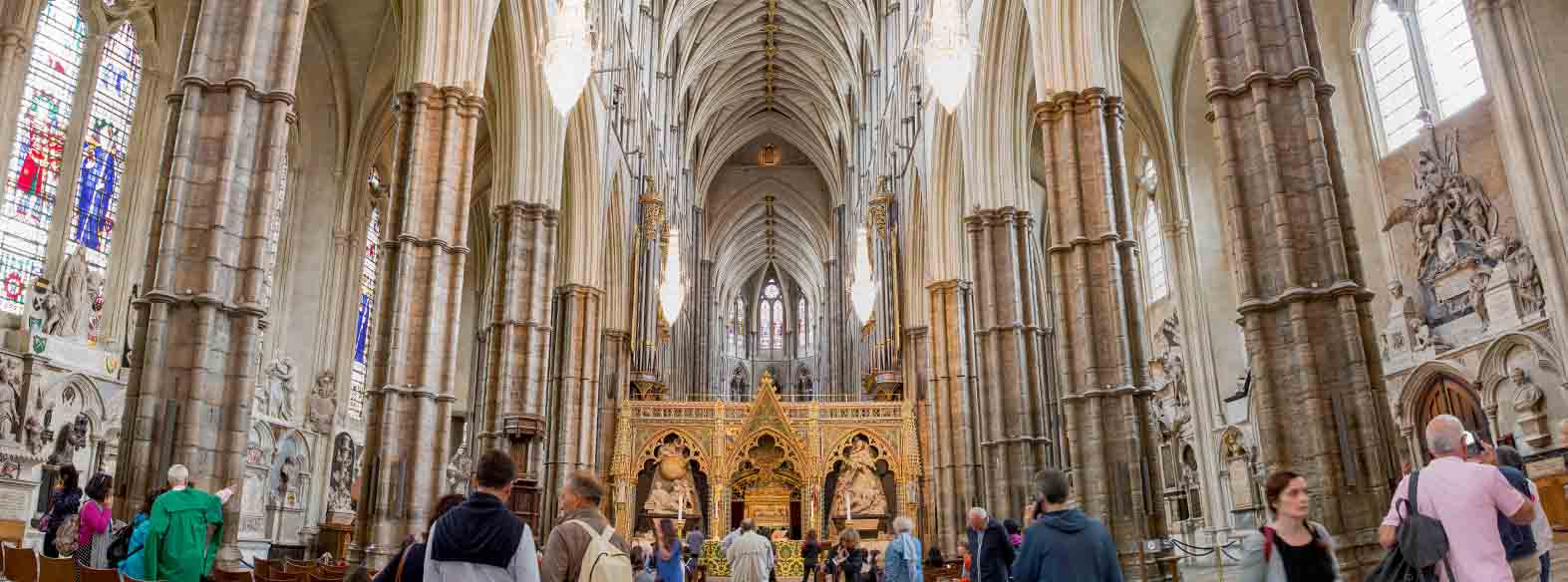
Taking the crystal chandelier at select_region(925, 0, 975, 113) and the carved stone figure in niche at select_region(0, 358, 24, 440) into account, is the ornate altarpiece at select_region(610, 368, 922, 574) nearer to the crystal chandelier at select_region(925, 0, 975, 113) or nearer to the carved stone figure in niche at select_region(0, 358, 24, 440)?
the carved stone figure in niche at select_region(0, 358, 24, 440)

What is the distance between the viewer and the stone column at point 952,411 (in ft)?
68.1

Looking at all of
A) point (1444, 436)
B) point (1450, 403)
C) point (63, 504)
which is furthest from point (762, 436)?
point (1444, 436)

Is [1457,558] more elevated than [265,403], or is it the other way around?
[265,403]

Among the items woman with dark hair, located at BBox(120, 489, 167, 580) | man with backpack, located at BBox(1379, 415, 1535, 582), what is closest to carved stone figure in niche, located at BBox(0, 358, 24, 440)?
woman with dark hair, located at BBox(120, 489, 167, 580)

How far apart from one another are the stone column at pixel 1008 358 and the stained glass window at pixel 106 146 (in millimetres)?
15312

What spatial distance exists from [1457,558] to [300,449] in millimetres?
22375

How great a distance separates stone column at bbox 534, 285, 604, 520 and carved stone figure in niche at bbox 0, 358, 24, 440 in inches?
351

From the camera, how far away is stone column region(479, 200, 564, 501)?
16.5m

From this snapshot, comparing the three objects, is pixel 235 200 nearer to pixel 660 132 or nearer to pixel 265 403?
pixel 265 403

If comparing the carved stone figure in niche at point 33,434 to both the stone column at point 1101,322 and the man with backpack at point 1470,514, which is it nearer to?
the stone column at point 1101,322

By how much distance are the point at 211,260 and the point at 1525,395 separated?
15.9 m

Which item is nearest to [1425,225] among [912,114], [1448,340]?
[1448,340]

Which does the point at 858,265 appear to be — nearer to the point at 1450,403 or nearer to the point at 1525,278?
the point at 1450,403

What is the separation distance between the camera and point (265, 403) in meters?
20.5
